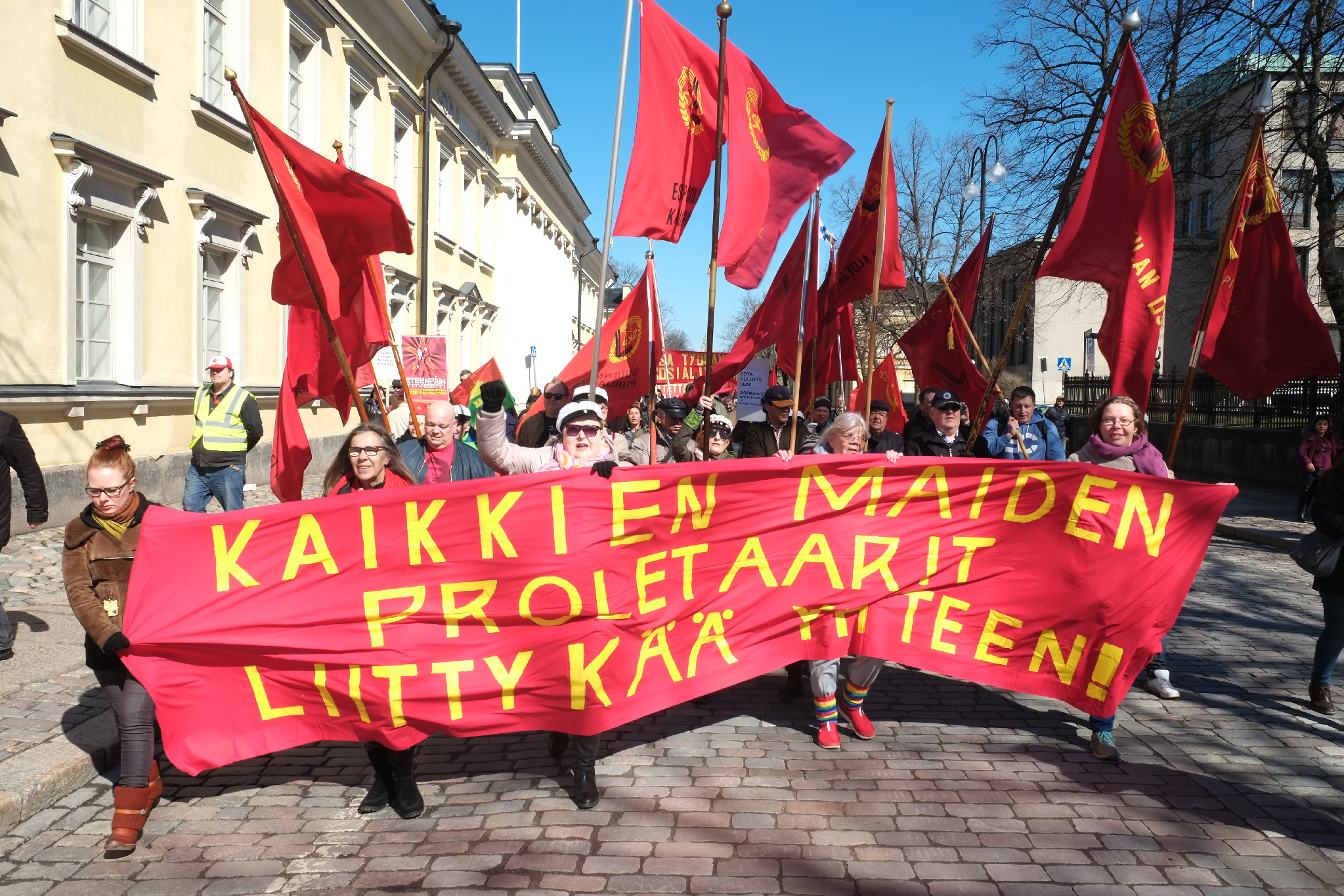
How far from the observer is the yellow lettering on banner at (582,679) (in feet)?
13.9

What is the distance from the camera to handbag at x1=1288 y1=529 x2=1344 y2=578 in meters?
5.38

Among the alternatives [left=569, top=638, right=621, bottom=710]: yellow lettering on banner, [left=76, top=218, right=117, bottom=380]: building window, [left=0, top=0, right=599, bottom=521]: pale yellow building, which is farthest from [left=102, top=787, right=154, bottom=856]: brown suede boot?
[left=76, top=218, right=117, bottom=380]: building window

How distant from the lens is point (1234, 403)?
20.3 meters

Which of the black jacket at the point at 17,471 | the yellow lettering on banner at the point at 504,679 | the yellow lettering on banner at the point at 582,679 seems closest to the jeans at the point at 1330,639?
the yellow lettering on banner at the point at 582,679

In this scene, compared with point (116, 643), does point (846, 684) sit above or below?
below

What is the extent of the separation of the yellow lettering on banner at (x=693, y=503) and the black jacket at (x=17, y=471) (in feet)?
13.6

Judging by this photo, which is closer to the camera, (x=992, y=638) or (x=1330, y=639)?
(x=992, y=638)

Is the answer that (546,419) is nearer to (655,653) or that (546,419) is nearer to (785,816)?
(655,653)

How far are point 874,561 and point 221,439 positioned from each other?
6212 mm

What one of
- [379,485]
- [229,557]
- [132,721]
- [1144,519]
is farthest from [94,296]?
[1144,519]

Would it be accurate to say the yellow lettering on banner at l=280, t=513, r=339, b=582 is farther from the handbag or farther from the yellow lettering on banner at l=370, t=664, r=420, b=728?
the handbag

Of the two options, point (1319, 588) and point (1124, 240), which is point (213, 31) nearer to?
point (1124, 240)

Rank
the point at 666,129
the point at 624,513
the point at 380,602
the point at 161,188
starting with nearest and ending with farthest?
1. the point at 380,602
2. the point at 624,513
3. the point at 666,129
4. the point at 161,188

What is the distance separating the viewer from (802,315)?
24.9 feet
